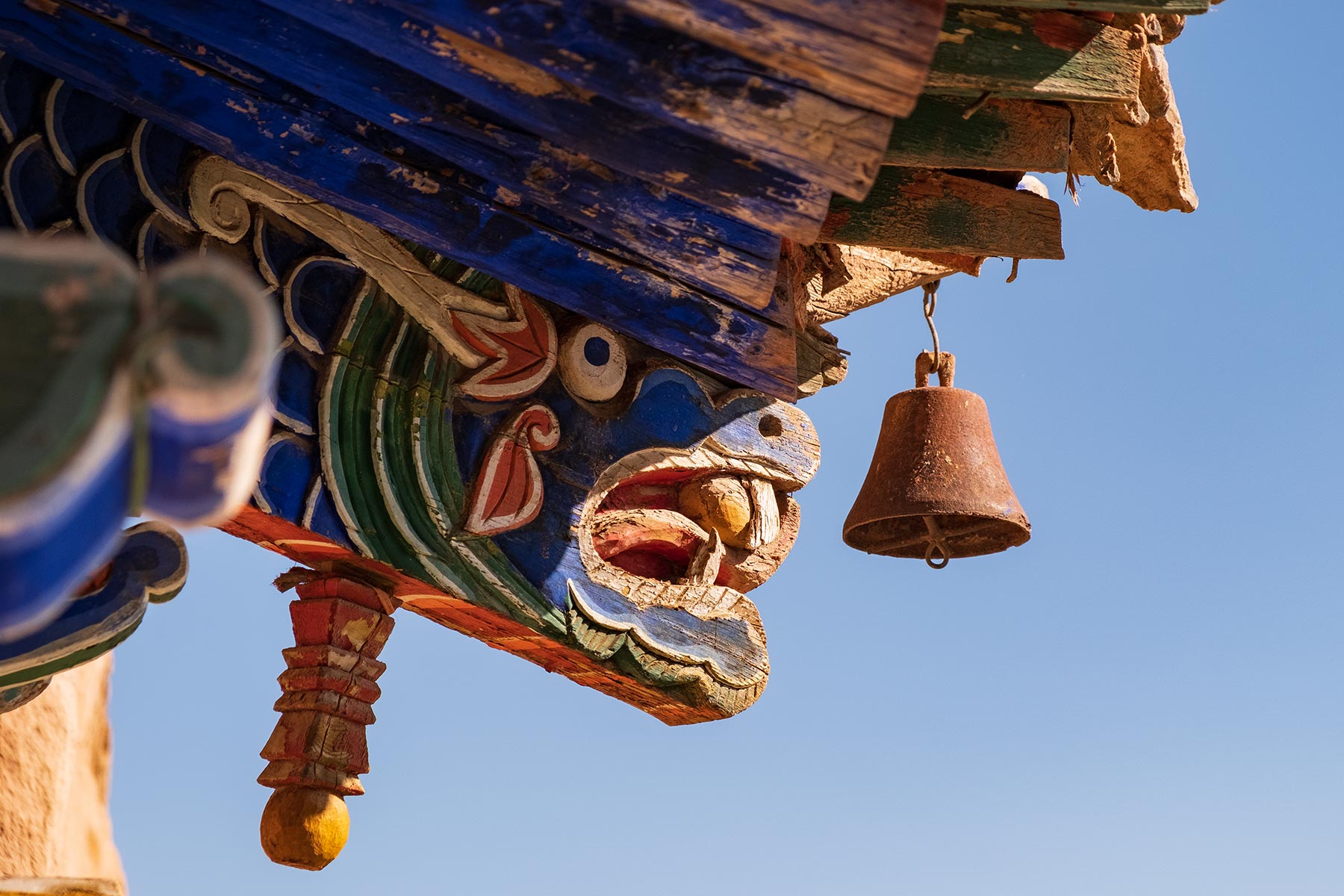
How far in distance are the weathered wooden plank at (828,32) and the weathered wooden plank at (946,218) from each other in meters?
0.79

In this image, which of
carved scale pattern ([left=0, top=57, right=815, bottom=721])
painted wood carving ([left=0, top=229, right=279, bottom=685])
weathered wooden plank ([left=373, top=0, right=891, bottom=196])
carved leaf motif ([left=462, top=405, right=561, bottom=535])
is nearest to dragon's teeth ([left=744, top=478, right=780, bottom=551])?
carved scale pattern ([left=0, top=57, right=815, bottom=721])

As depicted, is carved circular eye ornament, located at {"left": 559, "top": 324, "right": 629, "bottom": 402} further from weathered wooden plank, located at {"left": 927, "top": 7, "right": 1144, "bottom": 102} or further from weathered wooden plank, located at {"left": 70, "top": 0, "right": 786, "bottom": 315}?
weathered wooden plank, located at {"left": 927, "top": 7, "right": 1144, "bottom": 102}

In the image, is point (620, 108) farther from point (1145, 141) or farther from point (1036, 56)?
point (1145, 141)

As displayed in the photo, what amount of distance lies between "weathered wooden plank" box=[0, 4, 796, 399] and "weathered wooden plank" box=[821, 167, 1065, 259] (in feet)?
0.81

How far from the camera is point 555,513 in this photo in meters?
2.23

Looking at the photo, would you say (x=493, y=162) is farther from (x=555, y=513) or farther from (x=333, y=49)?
(x=555, y=513)

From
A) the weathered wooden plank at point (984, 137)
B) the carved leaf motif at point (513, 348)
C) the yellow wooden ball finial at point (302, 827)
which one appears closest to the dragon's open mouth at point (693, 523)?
the carved leaf motif at point (513, 348)

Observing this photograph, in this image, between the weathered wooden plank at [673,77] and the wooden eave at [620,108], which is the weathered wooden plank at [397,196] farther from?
the weathered wooden plank at [673,77]

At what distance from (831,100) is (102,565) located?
3.36 feet

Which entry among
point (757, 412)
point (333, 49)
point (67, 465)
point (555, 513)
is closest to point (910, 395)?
point (757, 412)

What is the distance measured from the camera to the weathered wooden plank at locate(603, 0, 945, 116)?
1397 mm

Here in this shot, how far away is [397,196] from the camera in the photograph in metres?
1.81

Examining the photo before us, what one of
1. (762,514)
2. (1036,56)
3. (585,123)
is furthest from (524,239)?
(762,514)

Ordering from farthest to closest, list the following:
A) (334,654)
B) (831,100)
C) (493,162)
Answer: (334,654), (493,162), (831,100)
